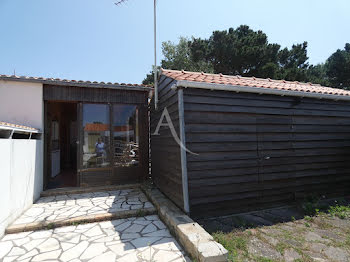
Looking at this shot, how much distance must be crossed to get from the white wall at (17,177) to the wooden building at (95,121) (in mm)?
630

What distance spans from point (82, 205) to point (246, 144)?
4142mm

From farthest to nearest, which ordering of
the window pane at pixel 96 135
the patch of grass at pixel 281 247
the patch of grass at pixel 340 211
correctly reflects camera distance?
the window pane at pixel 96 135
the patch of grass at pixel 340 211
the patch of grass at pixel 281 247

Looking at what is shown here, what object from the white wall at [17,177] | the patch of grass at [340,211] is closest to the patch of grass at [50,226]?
the white wall at [17,177]

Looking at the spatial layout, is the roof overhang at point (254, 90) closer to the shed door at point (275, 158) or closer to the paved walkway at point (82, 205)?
the shed door at point (275, 158)

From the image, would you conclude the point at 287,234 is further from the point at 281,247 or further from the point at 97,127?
the point at 97,127

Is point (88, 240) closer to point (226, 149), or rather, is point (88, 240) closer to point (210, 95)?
point (226, 149)

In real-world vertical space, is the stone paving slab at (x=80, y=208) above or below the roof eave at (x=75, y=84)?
below

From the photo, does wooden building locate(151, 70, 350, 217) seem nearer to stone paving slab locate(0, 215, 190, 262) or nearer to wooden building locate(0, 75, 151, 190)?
stone paving slab locate(0, 215, 190, 262)

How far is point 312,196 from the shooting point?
4238 millimetres

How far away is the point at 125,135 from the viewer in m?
5.70

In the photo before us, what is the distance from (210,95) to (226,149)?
118 centimetres

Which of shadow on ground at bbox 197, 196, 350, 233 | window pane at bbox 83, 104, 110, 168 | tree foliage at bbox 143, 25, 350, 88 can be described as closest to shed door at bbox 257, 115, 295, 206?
shadow on ground at bbox 197, 196, 350, 233

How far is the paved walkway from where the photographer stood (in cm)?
351

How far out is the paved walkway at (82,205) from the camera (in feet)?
11.5
